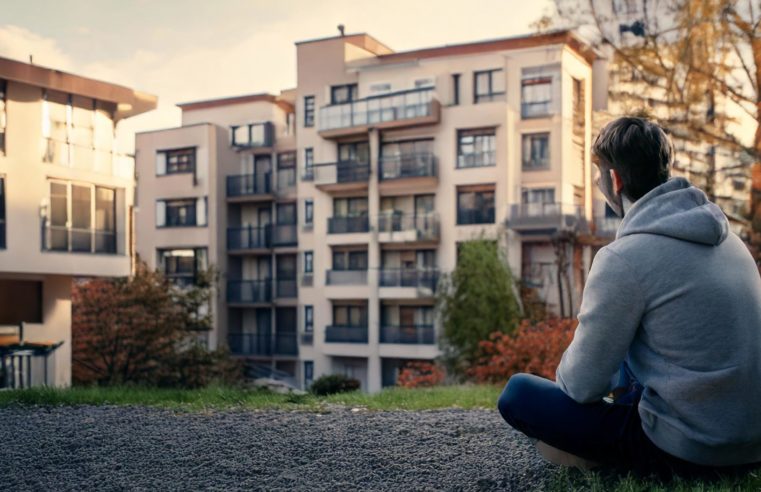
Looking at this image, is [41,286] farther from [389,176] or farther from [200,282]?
[389,176]

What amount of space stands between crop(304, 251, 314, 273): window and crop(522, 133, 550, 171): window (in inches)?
477

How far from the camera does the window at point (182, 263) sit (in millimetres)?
45906

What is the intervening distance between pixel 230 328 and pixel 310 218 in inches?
317

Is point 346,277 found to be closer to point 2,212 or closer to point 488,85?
point 488,85

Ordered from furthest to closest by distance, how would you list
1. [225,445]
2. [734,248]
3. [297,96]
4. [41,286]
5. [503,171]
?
[297,96] → [503,171] → [41,286] → [225,445] → [734,248]

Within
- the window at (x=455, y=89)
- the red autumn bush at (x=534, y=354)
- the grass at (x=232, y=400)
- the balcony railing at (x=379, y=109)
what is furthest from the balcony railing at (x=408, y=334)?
the grass at (x=232, y=400)

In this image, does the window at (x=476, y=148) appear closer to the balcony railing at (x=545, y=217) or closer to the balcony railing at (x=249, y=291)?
the balcony railing at (x=545, y=217)

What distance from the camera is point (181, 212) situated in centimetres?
4691

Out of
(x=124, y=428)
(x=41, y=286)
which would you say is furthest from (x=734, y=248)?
(x=41, y=286)

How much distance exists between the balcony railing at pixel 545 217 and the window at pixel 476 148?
8.80 feet

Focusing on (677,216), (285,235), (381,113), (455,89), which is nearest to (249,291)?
(285,235)

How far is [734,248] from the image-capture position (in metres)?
3.31

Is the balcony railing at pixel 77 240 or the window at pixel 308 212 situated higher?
the window at pixel 308 212

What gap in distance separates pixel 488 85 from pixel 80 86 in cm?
1867
